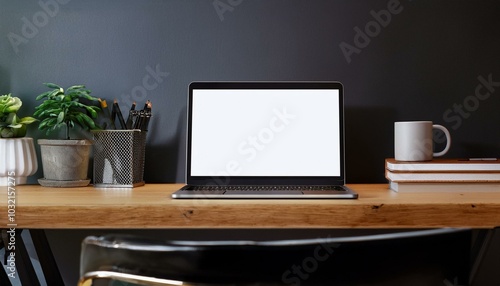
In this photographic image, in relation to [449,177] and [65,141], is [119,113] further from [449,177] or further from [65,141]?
[449,177]

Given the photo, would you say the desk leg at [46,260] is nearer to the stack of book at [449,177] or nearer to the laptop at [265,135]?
the laptop at [265,135]

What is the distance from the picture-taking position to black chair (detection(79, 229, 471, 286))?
0.41 metres

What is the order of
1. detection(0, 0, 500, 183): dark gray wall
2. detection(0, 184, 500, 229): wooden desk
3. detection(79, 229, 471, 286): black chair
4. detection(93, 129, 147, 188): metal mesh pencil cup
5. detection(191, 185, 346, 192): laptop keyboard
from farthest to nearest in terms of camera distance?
detection(0, 0, 500, 183): dark gray wall
detection(93, 129, 147, 188): metal mesh pencil cup
detection(191, 185, 346, 192): laptop keyboard
detection(0, 184, 500, 229): wooden desk
detection(79, 229, 471, 286): black chair

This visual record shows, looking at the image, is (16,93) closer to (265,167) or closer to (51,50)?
(51,50)

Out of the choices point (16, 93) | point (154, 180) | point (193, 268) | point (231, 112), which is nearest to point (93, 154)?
point (154, 180)

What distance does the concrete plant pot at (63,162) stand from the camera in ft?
4.08

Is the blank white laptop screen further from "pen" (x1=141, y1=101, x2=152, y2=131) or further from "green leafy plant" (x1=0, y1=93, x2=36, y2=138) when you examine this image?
"green leafy plant" (x1=0, y1=93, x2=36, y2=138)

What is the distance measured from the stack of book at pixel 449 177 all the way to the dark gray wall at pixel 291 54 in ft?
0.79

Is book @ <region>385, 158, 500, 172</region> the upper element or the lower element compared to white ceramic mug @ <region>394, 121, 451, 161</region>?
lower

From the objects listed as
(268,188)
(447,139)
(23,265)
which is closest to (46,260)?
(23,265)

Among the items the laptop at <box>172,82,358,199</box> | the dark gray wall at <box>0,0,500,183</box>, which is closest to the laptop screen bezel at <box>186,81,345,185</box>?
the laptop at <box>172,82,358,199</box>

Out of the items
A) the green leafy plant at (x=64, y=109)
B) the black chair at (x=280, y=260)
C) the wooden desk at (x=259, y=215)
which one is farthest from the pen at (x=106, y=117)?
the black chair at (x=280, y=260)

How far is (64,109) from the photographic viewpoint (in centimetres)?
127

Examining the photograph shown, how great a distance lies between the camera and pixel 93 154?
1.34 m
